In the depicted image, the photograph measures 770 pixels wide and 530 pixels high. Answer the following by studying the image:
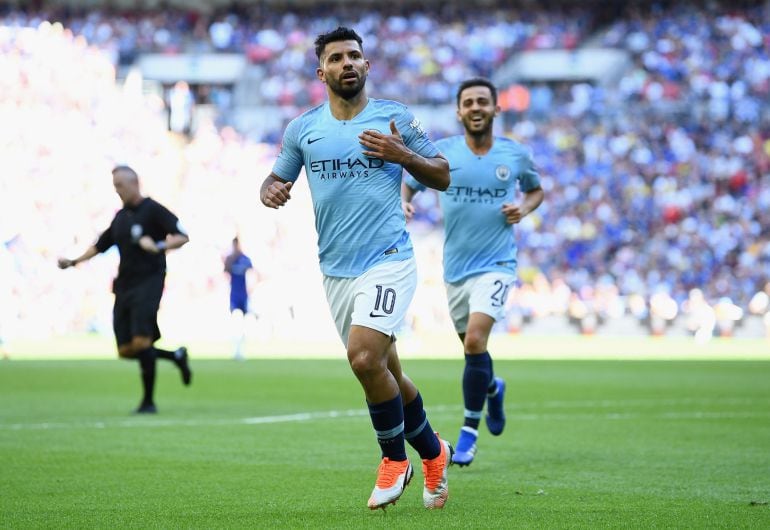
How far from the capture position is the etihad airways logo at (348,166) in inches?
281

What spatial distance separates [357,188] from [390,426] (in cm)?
133

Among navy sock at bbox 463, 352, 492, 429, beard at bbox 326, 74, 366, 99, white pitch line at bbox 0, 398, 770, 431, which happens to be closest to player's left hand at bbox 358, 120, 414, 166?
beard at bbox 326, 74, 366, 99

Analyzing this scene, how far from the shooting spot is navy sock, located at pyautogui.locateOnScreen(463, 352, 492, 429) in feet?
31.9

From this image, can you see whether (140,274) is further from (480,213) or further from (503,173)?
(503,173)

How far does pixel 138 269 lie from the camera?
13.7 meters

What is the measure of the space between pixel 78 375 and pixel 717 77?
97.7ft

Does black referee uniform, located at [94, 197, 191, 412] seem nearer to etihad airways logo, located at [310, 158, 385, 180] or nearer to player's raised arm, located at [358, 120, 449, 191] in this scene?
etihad airways logo, located at [310, 158, 385, 180]

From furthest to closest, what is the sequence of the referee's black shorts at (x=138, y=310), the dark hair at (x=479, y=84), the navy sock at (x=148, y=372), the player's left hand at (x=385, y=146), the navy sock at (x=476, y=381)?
the navy sock at (x=148, y=372) < the referee's black shorts at (x=138, y=310) < the dark hair at (x=479, y=84) < the navy sock at (x=476, y=381) < the player's left hand at (x=385, y=146)

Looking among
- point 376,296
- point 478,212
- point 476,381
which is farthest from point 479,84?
point 376,296

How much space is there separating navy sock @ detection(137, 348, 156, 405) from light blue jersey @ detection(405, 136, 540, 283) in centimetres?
453

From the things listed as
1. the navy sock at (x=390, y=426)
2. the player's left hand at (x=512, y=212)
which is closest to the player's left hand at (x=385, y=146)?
the navy sock at (x=390, y=426)

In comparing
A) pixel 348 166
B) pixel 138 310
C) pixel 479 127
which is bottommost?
pixel 138 310

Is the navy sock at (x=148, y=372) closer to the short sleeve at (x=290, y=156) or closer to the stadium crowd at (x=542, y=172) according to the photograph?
the short sleeve at (x=290, y=156)

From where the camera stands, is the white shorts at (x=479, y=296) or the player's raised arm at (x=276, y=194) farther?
the white shorts at (x=479, y=296)
